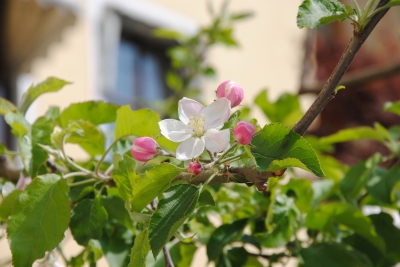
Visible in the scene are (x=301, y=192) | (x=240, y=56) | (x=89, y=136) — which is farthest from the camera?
(x=240, y=56)

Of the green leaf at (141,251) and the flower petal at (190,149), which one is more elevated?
the flower petal at (190,149)

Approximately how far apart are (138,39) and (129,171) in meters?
2.86

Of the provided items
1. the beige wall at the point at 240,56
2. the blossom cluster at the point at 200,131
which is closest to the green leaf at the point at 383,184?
the blossom cluster at the point at 200,131

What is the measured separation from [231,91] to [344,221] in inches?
12.1

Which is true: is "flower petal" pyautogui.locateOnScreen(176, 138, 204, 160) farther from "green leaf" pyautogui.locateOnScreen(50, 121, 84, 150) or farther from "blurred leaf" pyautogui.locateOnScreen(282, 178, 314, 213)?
"blurred leaf" pyautogui.locateOnScreen(282, 178, 314, 213)

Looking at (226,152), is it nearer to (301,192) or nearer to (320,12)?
(320,12)

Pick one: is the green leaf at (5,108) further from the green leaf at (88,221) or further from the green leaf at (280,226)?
the green leaf at (280,226)

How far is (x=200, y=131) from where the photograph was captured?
506mm

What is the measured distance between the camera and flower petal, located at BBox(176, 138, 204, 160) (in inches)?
19.4

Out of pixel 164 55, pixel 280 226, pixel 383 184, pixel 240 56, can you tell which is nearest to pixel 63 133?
pixel 280 226

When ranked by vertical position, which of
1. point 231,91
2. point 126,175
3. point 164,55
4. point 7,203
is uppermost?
point 231,91

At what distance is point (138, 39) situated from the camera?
3.33 meters

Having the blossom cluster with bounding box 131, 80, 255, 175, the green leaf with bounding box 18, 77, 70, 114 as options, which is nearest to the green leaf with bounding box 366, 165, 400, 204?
the blossom cluster with bounding box 131, 80, 255, 175

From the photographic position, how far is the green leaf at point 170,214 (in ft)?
1.55
